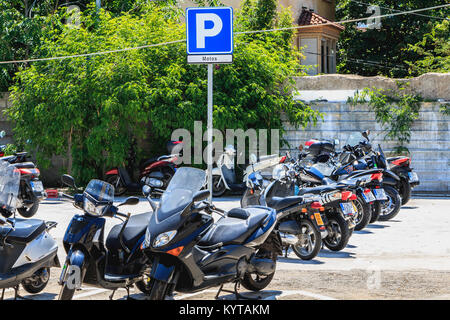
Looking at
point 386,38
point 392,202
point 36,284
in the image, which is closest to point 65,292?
point 36,284

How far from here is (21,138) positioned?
1644cm

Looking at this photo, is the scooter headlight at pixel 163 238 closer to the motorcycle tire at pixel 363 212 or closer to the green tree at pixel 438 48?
the motorcycle tire at pixel 363 212

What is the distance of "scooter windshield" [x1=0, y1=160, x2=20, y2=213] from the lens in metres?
6.29

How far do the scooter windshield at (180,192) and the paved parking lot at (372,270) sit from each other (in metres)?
1.38

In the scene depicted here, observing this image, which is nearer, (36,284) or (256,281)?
(36,284)

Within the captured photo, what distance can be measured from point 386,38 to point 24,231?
1102 inches

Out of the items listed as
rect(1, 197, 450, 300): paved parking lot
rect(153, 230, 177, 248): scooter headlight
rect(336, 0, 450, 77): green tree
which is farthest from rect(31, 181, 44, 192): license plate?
rect(336, 0, 450, 77): green tree

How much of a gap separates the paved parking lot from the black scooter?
2.29ft

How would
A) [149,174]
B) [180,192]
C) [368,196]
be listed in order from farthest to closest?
1. [149,174]
2. [368,196]
3. [180,192]

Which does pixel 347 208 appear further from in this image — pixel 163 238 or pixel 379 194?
pixel 163 238

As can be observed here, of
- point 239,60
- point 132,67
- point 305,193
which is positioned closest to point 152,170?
point 132,67

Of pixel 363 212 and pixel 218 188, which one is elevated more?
pixel 363 212

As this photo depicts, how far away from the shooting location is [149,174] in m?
15.0

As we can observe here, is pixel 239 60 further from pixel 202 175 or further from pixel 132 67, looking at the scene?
pixel 202 175
